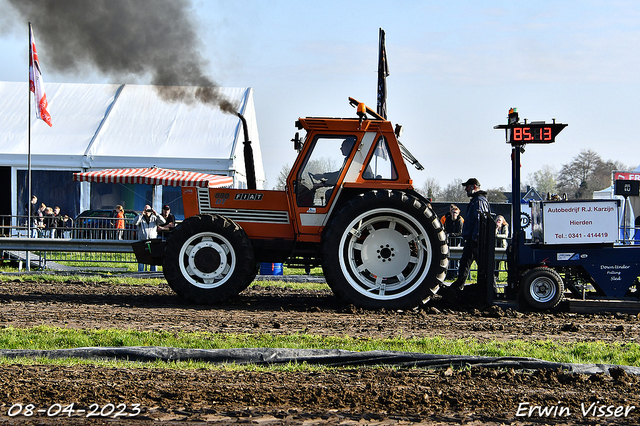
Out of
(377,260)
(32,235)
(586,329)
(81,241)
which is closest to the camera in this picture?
(586,329)

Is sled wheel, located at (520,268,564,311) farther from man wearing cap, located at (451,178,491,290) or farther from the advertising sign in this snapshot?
man wearing cap, located at (451,178,491,290)

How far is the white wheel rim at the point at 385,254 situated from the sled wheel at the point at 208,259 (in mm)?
1344

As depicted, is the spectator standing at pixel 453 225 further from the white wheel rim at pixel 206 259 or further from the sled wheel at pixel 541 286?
the white wheel rim at pixel 206 259

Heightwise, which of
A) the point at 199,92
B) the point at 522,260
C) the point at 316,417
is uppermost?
the point at 199,92

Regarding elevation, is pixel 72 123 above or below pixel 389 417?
above

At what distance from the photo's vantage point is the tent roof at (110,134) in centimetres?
2023

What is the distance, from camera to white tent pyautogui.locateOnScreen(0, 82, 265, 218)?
2023 centimetres

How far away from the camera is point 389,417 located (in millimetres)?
3861

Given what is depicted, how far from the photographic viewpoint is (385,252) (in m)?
8.62

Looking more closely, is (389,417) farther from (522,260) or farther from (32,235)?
(32,235)

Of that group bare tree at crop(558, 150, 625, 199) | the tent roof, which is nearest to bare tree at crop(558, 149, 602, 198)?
bare tree at crop(558, 150, 625, 199)

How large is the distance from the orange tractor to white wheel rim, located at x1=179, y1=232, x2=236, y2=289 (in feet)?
0.04

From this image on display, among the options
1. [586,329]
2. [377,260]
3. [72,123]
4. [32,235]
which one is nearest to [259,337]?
[377,260]

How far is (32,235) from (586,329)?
39.4 feet
